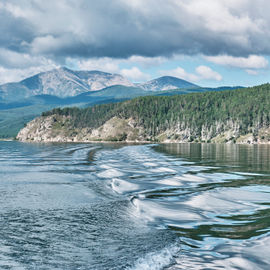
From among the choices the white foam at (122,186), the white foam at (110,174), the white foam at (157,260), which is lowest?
the white foam at (157,260)

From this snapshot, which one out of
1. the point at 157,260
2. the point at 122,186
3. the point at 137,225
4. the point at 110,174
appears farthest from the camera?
the point at 110,174

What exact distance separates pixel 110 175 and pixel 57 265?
35.3 metres

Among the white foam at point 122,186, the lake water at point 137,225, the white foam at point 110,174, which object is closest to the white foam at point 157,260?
the lake water at point 137,225

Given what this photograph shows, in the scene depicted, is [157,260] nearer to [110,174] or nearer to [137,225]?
[137,225]

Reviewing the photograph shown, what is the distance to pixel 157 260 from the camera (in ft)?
55.0

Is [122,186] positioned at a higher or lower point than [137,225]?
higher

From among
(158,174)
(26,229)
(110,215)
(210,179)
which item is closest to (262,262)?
(110,215)

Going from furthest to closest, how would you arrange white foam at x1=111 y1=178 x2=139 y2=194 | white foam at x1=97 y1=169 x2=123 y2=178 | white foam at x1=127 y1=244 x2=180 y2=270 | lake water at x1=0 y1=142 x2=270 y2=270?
white foam at x1=97 y1=169 x2=123 y2=178, white foam at x1=111 y1=178 x2=139 y2=194, lake water at x1=0 y1=142 x2=270 y2=270, white foam at x1=127 y1=244 x2=180 y2=270

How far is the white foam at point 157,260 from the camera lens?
1609 cm

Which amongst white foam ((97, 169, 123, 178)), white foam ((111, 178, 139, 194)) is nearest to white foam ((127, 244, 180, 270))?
white foam ((111, 178, 139, 194))

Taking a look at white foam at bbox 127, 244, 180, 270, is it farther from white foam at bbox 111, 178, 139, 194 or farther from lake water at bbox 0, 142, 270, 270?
white foam at bbox 111, 178, 139, 194

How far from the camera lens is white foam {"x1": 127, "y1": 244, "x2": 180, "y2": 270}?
1609 cm

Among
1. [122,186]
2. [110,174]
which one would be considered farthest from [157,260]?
[110,174]

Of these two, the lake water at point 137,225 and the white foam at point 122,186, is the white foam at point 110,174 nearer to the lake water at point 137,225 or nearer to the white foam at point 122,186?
the white foam at point 122,186
